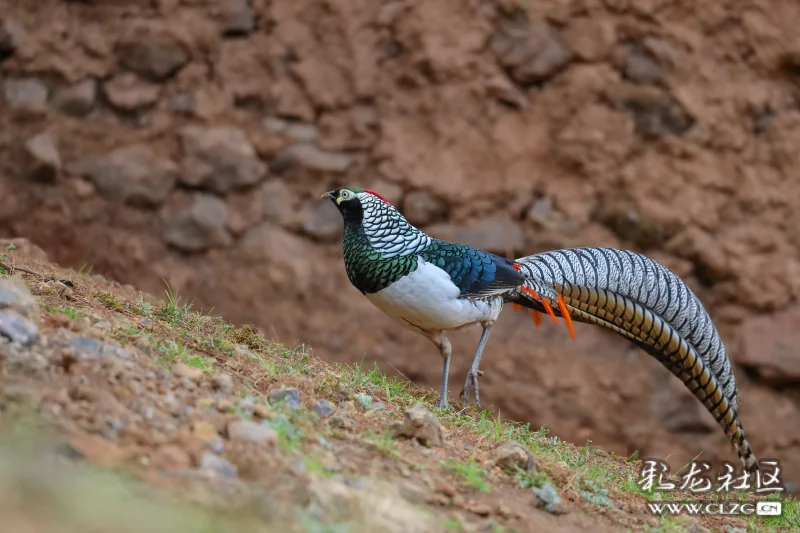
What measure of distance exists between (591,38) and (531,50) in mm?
533

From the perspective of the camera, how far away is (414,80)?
8.20 meters

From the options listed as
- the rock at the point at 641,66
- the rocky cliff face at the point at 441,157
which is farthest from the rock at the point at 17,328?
the rock at the point at 641,66

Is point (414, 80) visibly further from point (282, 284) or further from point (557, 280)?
point (557, 280)

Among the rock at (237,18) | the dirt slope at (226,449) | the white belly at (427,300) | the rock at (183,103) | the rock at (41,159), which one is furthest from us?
the rock at (237,18)

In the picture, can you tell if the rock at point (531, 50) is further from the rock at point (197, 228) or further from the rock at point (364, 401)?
the rock at point (364, 401)

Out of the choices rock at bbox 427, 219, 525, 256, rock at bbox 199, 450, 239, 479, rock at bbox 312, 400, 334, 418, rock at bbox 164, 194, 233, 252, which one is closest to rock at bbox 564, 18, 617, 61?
rock at bbox 427, 219, 525, 256

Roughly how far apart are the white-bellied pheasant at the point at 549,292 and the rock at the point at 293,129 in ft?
10.1

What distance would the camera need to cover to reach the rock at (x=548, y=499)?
364 cm

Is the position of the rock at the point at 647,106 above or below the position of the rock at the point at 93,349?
below

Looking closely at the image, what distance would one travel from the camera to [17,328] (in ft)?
11.0

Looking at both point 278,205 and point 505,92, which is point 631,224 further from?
point 278,205

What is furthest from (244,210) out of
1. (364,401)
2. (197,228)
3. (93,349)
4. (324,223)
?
(93,349)

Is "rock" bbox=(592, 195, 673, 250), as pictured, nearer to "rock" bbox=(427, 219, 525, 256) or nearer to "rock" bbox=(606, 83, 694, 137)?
"rock" bbox=(606, 83, 694, 137)

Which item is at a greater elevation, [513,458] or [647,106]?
[647,106]
